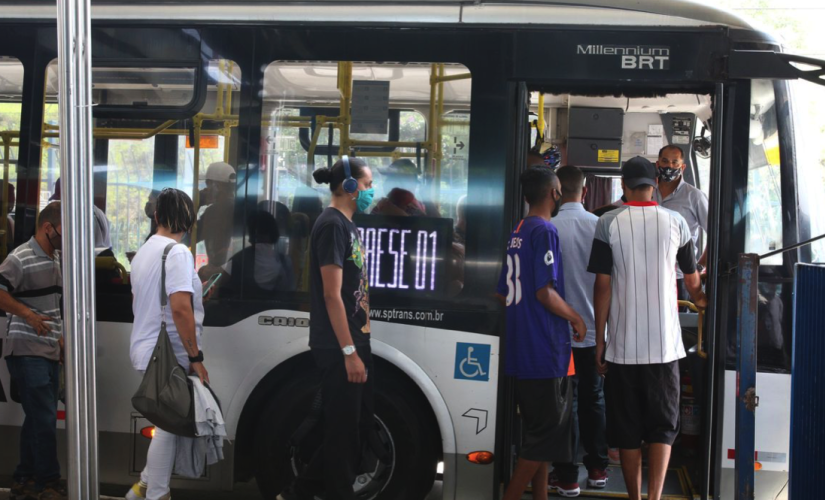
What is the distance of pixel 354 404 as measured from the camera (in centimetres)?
430

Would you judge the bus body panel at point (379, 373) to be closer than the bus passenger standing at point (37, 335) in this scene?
Yes

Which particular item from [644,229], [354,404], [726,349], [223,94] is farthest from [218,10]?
[726,349]

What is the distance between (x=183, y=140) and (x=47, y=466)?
1.99 metres

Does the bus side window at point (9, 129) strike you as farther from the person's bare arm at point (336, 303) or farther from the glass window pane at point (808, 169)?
the glass window pane at point (808, 169)

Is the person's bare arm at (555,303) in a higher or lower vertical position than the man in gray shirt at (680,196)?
lower

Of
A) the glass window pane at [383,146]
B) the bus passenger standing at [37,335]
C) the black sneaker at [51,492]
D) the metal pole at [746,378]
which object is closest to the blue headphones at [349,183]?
the glass window pane at [383,146]

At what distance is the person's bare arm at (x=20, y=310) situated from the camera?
4.67m

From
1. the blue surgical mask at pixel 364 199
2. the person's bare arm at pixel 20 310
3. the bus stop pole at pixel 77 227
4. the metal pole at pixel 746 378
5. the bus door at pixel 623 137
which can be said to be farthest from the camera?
the bus door at pixel 623 137

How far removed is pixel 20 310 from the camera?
184 inches

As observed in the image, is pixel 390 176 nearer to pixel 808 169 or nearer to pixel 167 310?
pixel 167 310

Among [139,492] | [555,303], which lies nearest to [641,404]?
[555,303]

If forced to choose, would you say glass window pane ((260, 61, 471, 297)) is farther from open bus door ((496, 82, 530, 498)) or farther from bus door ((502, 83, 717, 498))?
bus door ((502, 83, 717, 498))

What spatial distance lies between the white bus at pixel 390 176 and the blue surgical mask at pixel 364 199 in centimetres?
21

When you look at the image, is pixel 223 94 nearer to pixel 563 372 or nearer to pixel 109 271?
pixel 109 271
